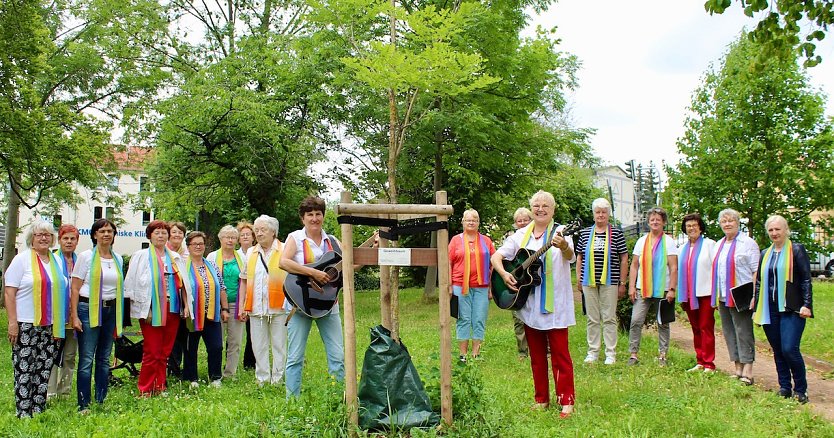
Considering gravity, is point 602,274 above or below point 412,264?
below

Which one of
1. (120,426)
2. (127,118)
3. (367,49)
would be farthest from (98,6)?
(120,426)

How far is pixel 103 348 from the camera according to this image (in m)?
6.44

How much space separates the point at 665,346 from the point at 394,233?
4.88 metres

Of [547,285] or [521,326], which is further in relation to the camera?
[521,326]

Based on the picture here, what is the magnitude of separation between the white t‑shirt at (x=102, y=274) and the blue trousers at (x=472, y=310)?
3809mm

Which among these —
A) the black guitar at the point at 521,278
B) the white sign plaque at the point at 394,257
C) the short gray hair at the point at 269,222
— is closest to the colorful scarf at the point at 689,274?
the black guitar at the point at 521,278

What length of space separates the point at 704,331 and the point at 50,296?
6.83 meters

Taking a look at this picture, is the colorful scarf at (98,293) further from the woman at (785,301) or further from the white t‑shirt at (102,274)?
the woman at (785,301)

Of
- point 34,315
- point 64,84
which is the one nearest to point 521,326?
point 34,315

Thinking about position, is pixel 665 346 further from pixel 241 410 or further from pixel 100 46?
pixel 100 46

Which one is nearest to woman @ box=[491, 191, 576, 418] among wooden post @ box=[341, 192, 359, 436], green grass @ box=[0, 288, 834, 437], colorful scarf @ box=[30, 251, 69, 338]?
green grass @ box=[0, 288, 834, 437]

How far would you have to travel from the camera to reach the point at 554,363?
588cm

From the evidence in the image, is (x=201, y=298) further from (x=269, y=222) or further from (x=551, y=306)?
(x=551, y=306)

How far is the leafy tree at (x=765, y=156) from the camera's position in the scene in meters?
13.2
